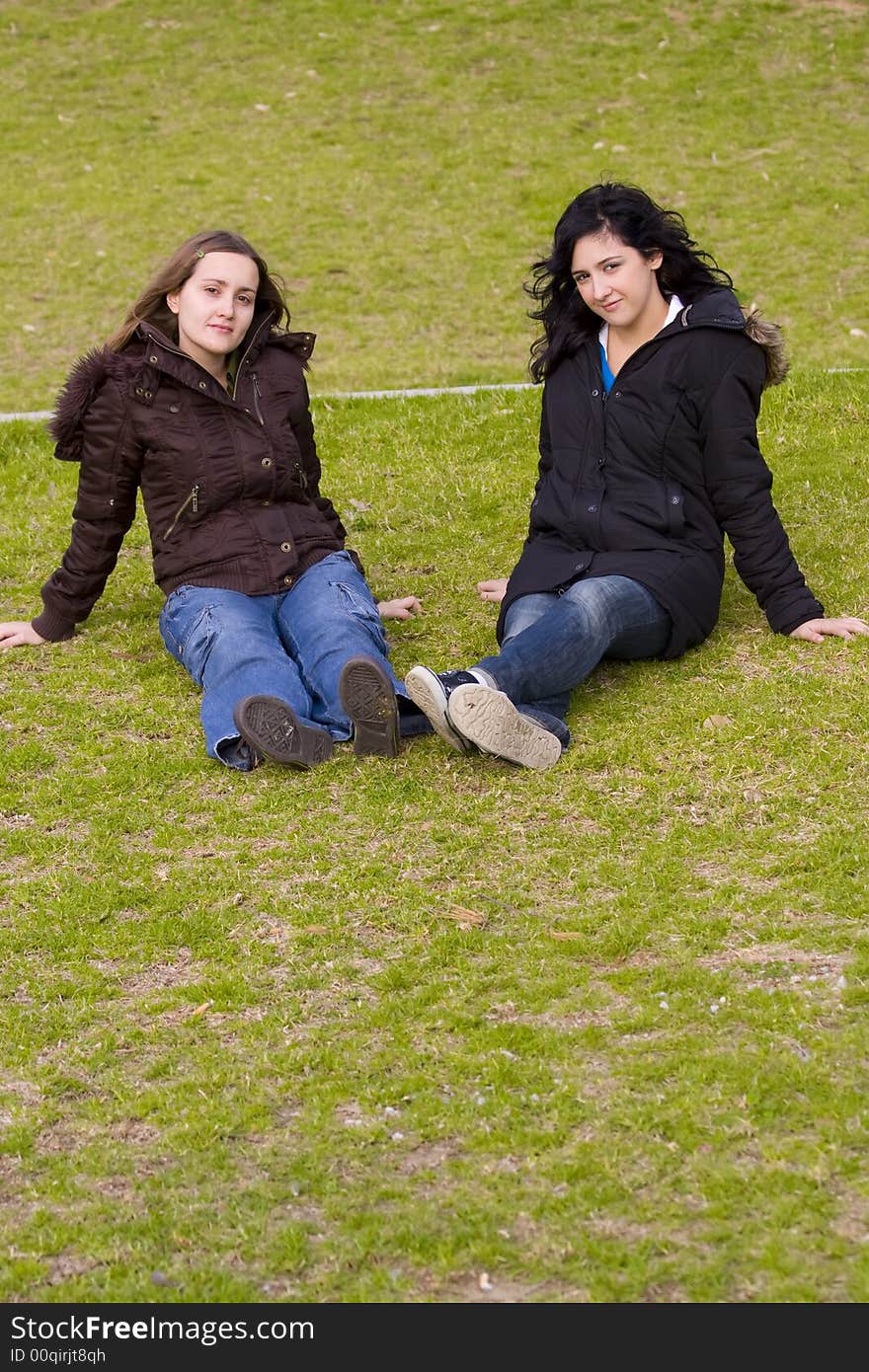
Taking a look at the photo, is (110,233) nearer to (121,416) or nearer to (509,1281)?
(121,416)

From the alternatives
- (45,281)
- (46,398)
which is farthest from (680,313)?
(45,281)

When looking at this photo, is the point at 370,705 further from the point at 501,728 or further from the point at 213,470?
the point at 213,470

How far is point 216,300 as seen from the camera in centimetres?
581

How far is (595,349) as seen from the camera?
5945 millimetres

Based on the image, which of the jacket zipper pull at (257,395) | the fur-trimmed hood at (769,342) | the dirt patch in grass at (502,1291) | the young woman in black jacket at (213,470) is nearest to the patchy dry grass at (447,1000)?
the dirt patch in grass at (502,1291)

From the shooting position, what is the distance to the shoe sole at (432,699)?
5004 mm

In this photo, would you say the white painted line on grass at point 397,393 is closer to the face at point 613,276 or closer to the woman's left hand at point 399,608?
the woman's left hand at point 399,608

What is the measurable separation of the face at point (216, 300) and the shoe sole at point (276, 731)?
1357 millimetres

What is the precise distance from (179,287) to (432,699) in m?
1.88

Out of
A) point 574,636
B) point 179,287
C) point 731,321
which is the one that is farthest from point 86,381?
point 731,321

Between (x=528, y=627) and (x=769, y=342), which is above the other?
(x=769, y=342)

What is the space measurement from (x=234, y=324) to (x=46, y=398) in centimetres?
545

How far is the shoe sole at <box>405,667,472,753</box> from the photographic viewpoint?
16.4ft

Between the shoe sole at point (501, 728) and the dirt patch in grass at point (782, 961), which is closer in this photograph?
the dirt patch in grass at point (782, 961)
